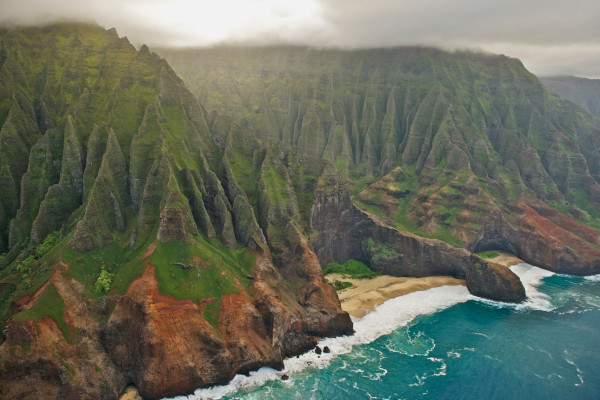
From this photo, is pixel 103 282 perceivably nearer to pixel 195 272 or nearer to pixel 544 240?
pixel 195 272

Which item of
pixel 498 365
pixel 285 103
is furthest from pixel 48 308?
pixel 285 103

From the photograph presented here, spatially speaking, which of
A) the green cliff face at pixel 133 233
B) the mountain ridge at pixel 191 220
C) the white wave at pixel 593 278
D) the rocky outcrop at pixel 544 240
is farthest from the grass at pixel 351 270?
the white wave at pixel 593 278

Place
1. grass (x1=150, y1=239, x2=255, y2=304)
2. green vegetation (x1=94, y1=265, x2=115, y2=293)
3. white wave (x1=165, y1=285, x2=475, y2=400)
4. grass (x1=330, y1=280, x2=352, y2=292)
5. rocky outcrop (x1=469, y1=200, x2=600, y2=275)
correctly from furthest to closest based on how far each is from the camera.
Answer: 1. rocky outcrop (x1=469, y1=200, x2=600, y2=275)
2. grass (x1=330, y1=280, x2=352, y2=292)
3. grass (x1=150, y1=239, x2=255, y2=304)
4. green vegetation (x1=94, y1=265, x2=115, y2=293)
5. white wave (x1=165, y1=285, x2=475, y2=400)

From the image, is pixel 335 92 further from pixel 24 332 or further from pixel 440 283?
pixel 24 332

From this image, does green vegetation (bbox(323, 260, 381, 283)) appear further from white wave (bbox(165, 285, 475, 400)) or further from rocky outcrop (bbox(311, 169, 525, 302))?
white wave (bbox(165, 285, 475, 400))

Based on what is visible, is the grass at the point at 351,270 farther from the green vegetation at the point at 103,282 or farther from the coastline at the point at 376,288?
the green vegetation at the point at 103,282

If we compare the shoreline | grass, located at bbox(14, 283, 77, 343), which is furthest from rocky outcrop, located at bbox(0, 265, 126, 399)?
the shoreline
